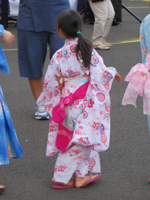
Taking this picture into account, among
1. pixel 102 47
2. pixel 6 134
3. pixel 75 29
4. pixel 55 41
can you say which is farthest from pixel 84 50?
pixel 102 47

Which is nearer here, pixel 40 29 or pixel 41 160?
pixel 41 160

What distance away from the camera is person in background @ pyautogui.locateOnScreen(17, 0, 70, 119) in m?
4.11

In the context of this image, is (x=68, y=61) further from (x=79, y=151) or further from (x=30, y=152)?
(x=30, y=152)

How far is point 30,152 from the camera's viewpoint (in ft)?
12.1

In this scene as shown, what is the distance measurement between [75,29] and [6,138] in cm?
95

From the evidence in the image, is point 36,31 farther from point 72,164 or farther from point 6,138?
point 72,164

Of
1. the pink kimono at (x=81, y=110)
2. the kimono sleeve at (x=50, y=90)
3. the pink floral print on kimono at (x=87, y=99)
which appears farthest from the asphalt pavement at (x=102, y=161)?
the kimono sleeve at (x=50, y=90)

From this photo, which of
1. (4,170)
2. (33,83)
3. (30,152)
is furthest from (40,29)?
(4,170)

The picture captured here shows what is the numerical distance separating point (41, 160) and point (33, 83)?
118cm

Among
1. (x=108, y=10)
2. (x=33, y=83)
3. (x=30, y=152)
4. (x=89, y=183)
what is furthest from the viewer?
(x=108, y=10)

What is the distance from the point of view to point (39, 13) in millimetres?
4117

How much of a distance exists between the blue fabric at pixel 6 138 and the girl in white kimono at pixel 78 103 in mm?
328

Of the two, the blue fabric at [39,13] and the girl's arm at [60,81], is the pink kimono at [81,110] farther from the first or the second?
the blue fabric at [39,13]

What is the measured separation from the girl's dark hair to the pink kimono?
0.05 m
